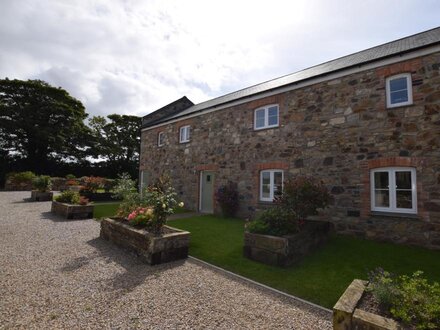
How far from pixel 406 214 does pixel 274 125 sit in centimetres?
507

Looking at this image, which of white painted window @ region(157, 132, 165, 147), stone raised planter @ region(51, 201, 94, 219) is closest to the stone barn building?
stone raised planter @ region(51, 201, 94, 219)

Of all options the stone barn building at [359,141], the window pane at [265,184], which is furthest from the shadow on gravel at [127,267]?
the stone barn building at [359,141]

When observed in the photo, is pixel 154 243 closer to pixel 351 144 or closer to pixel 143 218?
pixel 143 218

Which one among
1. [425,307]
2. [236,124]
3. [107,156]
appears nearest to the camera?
[425,307]

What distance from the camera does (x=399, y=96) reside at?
6.72 meters

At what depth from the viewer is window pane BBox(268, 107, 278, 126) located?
9.47 m

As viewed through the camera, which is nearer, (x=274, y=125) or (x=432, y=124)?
(x=432, y=124)

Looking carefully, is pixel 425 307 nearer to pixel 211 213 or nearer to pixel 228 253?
pixel 228 253

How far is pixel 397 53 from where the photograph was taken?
21.6ft

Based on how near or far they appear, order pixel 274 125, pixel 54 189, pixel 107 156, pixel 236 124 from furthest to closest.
A: pixel 107 156
pixel 54 189
pixel 236 124
pixel 274 125

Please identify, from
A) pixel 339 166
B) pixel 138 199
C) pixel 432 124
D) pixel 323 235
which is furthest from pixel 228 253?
pixel 432 124

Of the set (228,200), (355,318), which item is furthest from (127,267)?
(228,200)

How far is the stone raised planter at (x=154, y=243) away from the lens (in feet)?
16.6

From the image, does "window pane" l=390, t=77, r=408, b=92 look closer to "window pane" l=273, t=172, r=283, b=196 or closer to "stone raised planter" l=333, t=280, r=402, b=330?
"window pane" l=273, t=172, r=283, b=196
